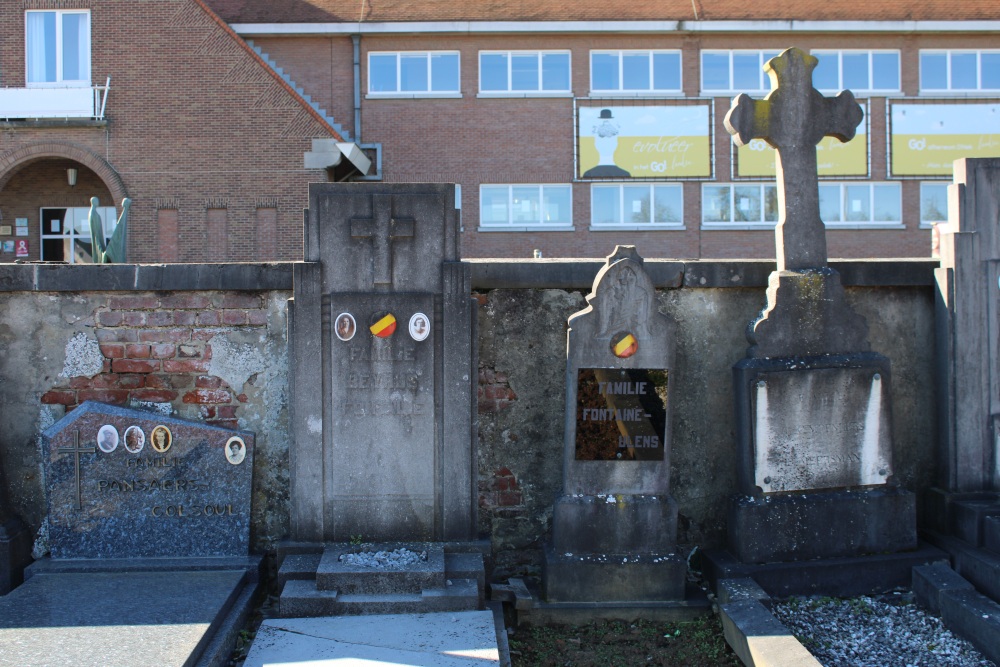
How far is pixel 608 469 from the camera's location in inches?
184

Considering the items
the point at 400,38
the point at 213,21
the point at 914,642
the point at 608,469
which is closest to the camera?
the point at 914,642

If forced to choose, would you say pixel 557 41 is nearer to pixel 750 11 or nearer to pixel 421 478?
pixel 750 11

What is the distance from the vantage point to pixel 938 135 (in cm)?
2347

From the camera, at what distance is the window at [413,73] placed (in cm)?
2312

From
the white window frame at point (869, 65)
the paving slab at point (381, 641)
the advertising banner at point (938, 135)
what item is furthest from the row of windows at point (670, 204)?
the paving slab at point (381, 641)

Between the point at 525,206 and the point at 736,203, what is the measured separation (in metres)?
5.92

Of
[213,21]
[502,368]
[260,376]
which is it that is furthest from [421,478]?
[213,21]

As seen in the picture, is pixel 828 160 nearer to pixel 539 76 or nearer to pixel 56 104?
pixel 539 76

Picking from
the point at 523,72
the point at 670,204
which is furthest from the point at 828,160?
the point at 523,72

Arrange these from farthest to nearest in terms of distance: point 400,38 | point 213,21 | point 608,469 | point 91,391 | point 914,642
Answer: point 400,38 < point 213,21 < point 91,391 < point 608,469 < point 914,642

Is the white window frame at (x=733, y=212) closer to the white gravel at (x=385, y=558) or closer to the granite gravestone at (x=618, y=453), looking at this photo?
the granite gravestone at (x=618, y=453)

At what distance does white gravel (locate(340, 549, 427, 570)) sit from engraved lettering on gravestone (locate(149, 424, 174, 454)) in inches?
48.8

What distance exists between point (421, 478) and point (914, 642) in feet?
8.87

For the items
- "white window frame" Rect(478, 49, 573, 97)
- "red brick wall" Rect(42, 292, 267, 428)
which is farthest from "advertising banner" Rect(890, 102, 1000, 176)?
"red brick wall" Rect(42, 292, 267, 428)
